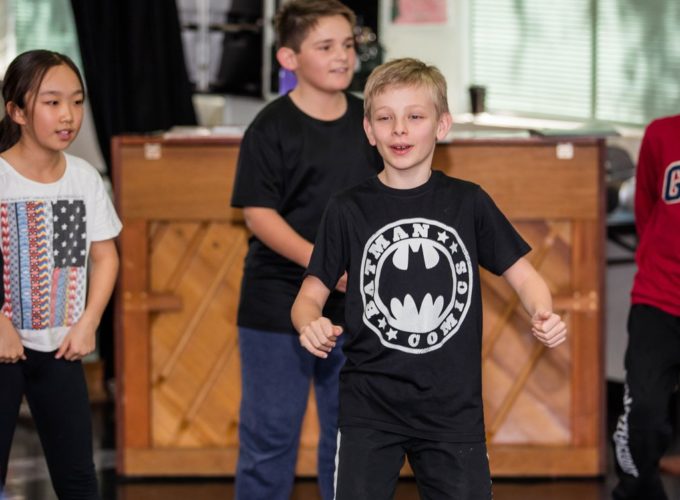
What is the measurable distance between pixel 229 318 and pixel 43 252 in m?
1.38

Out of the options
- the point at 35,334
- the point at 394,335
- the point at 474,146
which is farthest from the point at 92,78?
the point at 394,335

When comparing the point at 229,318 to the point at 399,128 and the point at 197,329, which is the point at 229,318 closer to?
the point at 197,329

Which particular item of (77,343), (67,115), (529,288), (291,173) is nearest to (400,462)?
(529,288)

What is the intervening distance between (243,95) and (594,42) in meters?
1.76

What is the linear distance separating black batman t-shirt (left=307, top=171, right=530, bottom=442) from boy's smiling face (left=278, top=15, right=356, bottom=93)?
635 mm

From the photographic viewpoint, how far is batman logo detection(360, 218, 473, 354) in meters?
2.24

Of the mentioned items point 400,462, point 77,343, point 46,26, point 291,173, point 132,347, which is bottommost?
point 132,347

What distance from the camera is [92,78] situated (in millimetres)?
5230

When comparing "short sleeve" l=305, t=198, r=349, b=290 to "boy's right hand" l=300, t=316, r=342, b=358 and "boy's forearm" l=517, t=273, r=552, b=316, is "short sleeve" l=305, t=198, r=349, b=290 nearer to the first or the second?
"boy's right hand" l=300, t=316, r=342, b=358

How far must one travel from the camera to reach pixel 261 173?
2844mm

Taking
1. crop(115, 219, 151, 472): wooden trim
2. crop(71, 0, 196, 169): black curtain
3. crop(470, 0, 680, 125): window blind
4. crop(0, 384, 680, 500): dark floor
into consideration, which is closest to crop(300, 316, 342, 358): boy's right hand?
crop(0, 384, 680, 500): dark floor

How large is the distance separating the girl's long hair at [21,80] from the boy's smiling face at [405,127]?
0.74 meters

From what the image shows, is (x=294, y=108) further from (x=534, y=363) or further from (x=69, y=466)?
(x=534, y=363)

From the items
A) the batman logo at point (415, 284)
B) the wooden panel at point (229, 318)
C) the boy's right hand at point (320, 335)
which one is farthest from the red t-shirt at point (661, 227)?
the boy's right hand at point (320, 335)
